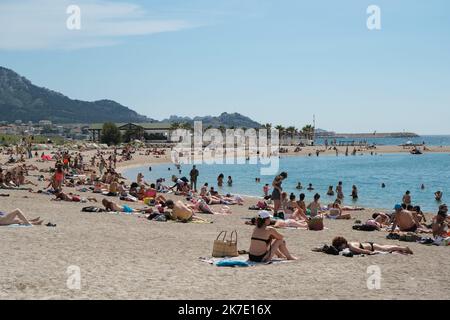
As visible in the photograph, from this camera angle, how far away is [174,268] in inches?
359

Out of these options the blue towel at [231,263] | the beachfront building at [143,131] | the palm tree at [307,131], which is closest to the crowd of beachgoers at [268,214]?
the blue towel at [231,263]

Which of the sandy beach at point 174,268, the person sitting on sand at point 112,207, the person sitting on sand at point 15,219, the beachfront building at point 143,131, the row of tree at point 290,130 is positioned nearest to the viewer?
the sandy beach at point 174,268

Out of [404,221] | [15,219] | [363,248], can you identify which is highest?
[15,219]

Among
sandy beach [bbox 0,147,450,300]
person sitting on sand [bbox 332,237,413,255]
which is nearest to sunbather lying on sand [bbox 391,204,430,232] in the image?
sandy beach [bbox 0,147,450,300]

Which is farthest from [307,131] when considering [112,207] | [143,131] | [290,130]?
[112,207]

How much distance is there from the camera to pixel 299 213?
56.3ft

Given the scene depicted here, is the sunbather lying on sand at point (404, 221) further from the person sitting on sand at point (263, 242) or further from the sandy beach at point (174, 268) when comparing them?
the person sitting on sand at point (263, 242)

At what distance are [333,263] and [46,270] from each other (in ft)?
16.0

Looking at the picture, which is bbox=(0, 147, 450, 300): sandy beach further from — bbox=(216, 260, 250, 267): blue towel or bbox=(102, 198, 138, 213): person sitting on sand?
bbox=(102, 198, 138, 213): person sitting on sand

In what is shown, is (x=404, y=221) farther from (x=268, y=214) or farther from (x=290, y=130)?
(x=290, y=130)

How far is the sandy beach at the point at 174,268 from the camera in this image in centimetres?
749

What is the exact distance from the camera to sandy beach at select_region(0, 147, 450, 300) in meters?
7.49
